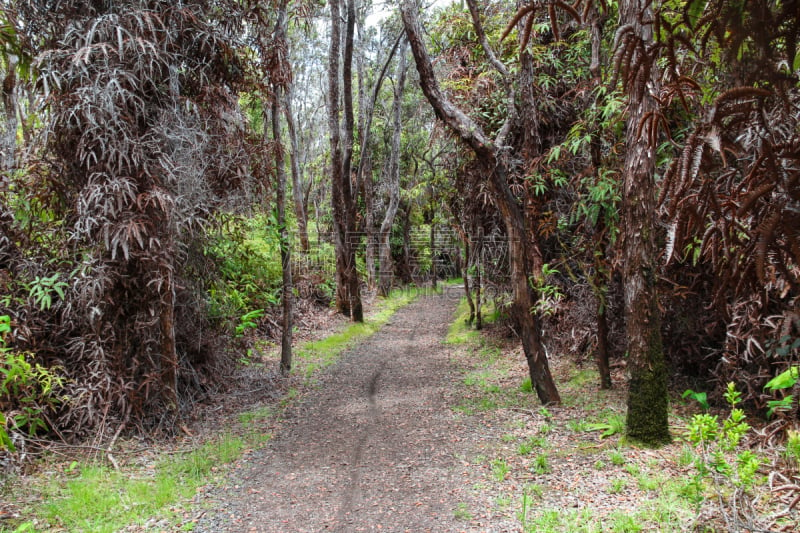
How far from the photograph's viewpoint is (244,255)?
302 inches

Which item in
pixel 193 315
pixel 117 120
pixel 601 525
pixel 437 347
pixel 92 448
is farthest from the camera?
pixel 437 347

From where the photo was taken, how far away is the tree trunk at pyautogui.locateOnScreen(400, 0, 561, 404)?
5.94 meters

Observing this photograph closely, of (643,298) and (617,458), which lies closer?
(617,458)

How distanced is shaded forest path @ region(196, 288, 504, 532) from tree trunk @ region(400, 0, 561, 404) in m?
1.15

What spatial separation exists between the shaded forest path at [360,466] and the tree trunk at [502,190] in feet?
3.76

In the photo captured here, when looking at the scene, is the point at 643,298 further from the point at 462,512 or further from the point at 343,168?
the point at 343,168

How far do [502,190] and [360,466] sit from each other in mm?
3444

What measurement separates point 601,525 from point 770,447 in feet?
5.87

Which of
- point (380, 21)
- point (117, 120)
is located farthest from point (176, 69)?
point (380, 21)

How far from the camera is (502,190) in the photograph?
20.0ft

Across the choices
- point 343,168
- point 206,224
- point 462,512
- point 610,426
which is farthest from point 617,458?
point 343,168

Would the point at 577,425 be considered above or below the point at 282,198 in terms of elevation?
below

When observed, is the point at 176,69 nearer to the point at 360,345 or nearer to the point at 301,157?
the point at 360,345

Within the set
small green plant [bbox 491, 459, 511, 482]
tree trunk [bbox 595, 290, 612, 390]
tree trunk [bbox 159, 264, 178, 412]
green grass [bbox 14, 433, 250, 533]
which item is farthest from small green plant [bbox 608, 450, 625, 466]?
tree trunk [bbox 159, 264, 178, 412]
